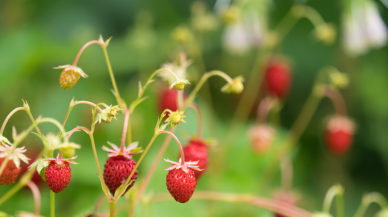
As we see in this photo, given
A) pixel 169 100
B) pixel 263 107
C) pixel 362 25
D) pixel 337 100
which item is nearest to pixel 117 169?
pixel 169 100

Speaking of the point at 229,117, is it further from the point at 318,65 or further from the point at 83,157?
the point at 83,157

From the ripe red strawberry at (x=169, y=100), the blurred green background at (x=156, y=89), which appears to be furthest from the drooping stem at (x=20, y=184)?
the blurred green background at (x=156, y=89)

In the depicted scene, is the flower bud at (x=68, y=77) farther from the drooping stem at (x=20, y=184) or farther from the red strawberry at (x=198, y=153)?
the red strawberry at (x=198, y=153)

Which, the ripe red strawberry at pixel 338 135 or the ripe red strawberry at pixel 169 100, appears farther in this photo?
the ripe red strawberry at pixel 338 135

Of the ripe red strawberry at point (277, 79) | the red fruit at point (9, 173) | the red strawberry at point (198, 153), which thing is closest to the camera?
the red fruit at point (9, 173)

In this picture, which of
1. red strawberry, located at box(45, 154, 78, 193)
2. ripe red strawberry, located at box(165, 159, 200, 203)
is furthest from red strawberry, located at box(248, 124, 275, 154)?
red strawberry, located at box(45, 154, 78, 193)

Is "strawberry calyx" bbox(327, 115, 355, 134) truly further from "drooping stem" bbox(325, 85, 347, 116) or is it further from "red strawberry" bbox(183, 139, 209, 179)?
"red strawberry" bbox(183, 139, 209, 179)
